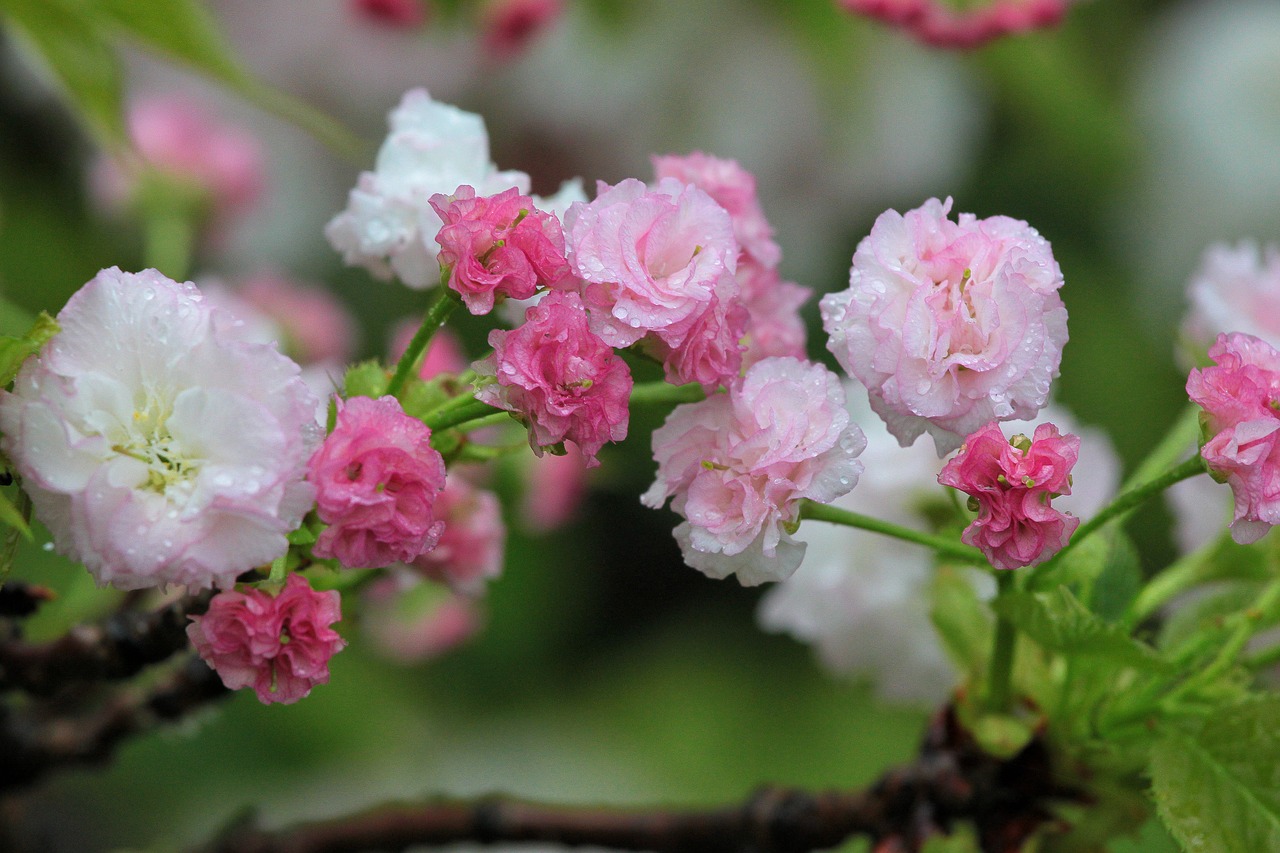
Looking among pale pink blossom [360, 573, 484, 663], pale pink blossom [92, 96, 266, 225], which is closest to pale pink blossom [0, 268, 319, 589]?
pale pink blossom [360, 573, 484, 663]

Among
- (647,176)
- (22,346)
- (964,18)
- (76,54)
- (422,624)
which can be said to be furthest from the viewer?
(647,176)

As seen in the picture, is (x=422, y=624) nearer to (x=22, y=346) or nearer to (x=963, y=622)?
(x=963, y=622)

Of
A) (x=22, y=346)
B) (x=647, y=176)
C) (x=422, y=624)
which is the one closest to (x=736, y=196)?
(x=22, y=346)

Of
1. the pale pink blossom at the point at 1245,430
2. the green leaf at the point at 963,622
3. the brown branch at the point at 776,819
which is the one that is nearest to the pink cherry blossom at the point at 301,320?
the brown branch at the point at 776,819

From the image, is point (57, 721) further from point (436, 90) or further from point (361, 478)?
point (436, 90)

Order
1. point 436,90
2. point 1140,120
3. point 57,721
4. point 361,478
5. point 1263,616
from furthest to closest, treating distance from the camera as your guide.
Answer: point 1140,120
point 436,90
point 57,721
point 1263,616
point 361,478

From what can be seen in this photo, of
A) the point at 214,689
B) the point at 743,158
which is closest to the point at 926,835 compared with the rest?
the point at 214,689

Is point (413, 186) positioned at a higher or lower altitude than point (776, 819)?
higher
